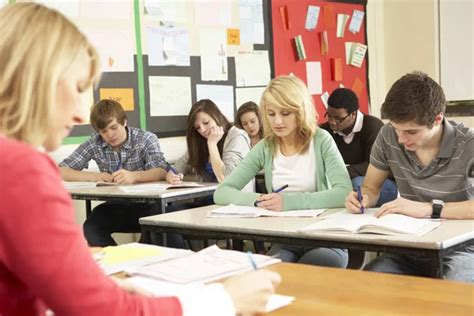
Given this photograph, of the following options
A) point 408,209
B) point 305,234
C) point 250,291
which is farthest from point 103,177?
point 250,291

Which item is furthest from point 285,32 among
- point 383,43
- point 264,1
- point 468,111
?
point 468,111

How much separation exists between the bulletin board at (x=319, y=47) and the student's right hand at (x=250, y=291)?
434cm

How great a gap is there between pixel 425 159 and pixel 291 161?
65cm

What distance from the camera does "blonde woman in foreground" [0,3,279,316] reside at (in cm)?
78

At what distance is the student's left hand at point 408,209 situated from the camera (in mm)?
2189

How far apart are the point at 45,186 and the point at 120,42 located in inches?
142

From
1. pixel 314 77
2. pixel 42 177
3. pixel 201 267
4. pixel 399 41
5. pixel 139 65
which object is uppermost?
pixel 399 41

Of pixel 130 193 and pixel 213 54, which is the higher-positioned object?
pixel 213 54

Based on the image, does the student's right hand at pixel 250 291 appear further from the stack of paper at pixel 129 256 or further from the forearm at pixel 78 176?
the forearm at pixel 78 176

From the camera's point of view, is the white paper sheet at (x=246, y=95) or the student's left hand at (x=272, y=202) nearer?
the student's left hand at (x=272, y=202)

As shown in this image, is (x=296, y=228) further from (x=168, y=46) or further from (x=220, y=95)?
(x=220, y=95)

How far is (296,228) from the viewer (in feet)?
7.11

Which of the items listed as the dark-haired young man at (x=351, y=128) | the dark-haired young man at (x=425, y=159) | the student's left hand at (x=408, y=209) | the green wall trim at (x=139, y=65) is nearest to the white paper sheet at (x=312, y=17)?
the dark-haired young man at (x=351, y=128)

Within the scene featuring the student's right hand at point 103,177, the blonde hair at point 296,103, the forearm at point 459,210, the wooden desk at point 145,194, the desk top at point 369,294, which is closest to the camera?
the desk top at point 369,294
